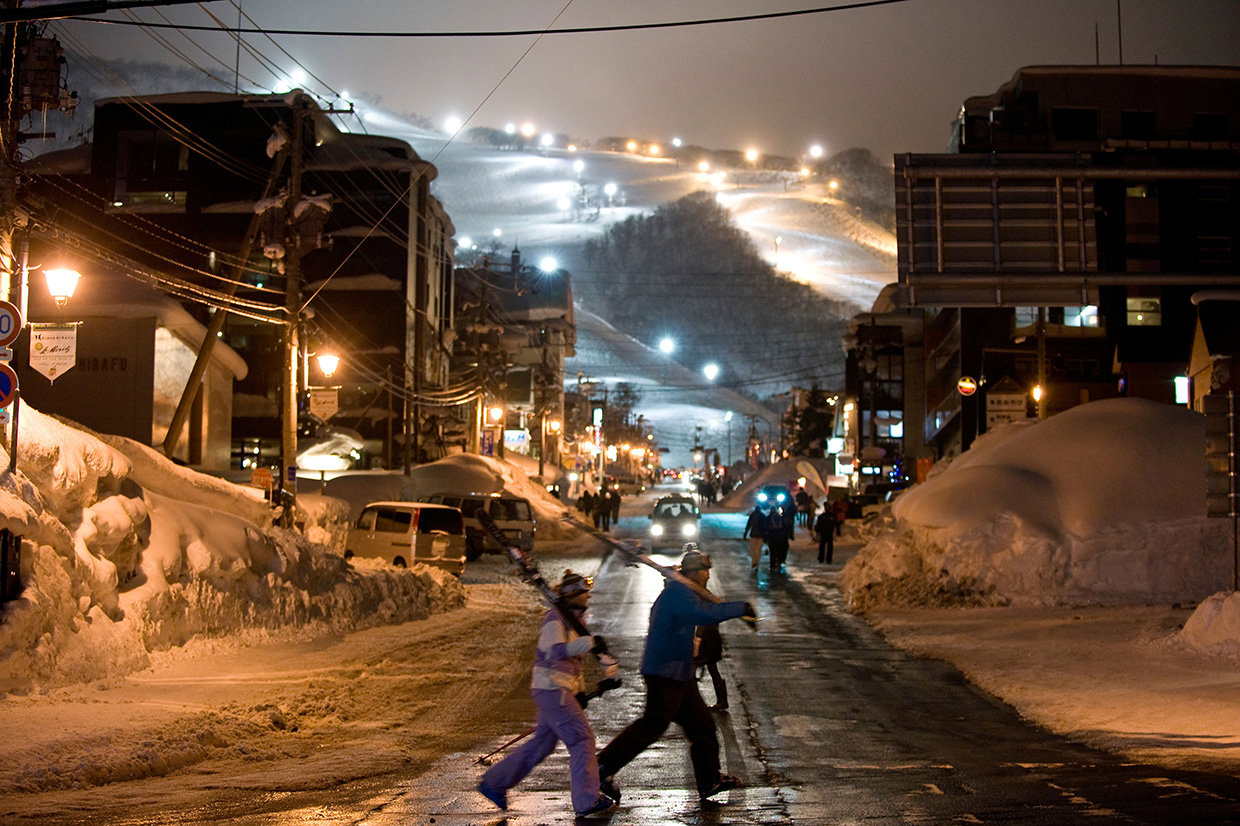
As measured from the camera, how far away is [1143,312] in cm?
4562

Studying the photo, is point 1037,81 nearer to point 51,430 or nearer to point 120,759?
point 51,430

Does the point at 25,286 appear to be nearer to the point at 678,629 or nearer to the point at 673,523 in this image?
the point at 678,629

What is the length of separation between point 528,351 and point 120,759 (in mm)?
86466

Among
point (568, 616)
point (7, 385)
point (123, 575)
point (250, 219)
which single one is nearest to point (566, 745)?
point (568, 616)

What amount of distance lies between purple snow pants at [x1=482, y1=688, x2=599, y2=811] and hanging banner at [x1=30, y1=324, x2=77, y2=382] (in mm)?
9669

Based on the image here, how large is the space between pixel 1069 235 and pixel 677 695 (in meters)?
10.4

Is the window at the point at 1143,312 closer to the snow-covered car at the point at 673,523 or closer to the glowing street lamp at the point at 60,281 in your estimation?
the snow-covered car at the point at 673,523

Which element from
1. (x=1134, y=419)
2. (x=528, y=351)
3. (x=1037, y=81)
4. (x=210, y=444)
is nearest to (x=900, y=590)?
(x=1134, y=419)

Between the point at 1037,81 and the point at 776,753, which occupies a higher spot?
the point at 1037,81

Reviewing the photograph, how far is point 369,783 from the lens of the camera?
7.86m

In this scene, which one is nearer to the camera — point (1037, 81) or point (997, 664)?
point (997, 664)

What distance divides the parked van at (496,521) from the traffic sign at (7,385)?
870 inches

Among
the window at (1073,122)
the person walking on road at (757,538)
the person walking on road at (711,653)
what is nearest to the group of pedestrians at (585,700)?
the person walking on road at (711,653)

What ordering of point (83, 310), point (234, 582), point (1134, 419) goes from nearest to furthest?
point (234, 582) < point (1134, 419) < point (83, 310)
